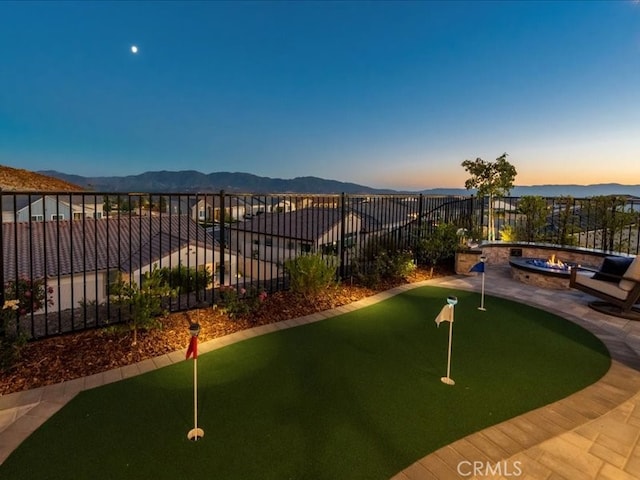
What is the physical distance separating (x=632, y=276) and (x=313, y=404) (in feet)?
16.7

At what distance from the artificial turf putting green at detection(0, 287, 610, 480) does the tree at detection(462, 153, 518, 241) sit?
5690 mm

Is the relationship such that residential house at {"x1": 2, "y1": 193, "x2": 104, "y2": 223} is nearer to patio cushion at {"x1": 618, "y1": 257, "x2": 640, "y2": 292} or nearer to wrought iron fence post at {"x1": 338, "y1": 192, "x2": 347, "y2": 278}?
wrought iron fence post at {"x1": 338, "y1": 192, "x2": 347, "y2": 278}

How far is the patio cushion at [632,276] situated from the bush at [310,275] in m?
4.35

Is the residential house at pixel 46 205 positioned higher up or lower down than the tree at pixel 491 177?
lower down

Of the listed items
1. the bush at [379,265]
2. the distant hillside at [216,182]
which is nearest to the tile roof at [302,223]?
the bush at [379,265]

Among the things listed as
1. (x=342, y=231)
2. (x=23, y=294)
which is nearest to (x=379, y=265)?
(x=342, y=231)

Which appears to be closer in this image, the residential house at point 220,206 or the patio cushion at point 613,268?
the residential house at point 220,206

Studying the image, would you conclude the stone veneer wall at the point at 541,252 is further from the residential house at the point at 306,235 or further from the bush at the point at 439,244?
the residential house at the point at 306,235

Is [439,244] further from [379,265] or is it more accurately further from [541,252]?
[541,252]

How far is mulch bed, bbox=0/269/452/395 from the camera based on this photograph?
110 inches

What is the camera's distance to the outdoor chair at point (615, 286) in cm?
454

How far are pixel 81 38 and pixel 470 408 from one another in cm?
2434

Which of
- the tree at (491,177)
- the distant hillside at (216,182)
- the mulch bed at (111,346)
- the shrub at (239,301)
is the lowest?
the mulch bed at (111,346)

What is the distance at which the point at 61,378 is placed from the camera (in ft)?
9.09
